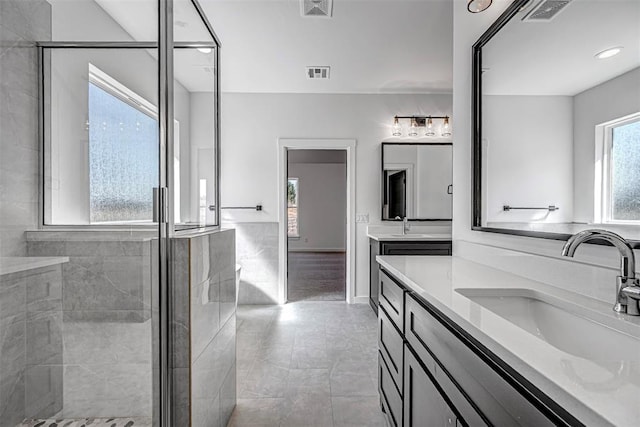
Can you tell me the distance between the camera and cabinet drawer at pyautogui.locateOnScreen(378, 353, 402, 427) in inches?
60.5

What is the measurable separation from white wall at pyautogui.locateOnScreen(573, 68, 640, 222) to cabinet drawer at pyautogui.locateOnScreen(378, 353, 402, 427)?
3.28ft

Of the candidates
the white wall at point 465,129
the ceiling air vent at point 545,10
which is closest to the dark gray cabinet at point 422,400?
the white wall at point 465,129

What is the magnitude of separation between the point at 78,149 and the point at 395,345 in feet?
4.77

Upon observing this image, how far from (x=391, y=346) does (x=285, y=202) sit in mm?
2939

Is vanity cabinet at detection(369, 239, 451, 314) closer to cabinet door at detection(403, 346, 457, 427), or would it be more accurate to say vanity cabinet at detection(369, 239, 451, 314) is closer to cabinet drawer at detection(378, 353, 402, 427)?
cabinet drawer at detection(378, 353, 402, 427)

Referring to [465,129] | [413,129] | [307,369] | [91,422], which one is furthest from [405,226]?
[91,422]

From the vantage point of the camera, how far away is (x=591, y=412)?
1.59 feet

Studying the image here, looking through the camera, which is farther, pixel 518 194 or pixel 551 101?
pixel 518 194

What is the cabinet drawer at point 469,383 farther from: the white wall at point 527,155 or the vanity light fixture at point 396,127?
the vanity light fixture at point 396,127

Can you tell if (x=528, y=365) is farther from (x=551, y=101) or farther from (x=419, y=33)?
(x=419, y=33)

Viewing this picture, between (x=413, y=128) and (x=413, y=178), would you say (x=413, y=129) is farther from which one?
(x=413, y=178)

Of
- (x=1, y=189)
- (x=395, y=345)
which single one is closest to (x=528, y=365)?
(x=395, y=345)

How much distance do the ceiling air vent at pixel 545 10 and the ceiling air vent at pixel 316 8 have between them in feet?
4.60

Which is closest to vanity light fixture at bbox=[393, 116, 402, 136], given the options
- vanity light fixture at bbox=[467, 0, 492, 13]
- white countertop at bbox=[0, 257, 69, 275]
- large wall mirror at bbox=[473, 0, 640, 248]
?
large wall mirror at bbox=[473, 0, 640, 248]
